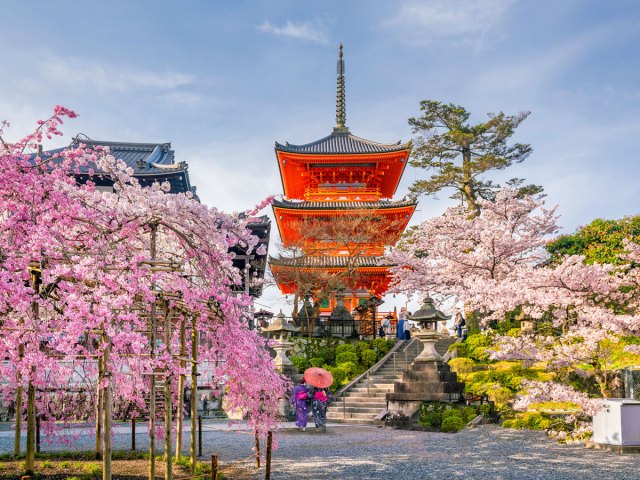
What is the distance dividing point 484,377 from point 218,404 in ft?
30.1

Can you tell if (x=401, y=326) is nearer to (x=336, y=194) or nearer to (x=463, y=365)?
(x=463, y=365)

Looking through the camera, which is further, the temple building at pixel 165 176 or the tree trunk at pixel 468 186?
the tree trunk at pixel 468 186

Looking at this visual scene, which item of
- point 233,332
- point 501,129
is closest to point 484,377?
point 233,332

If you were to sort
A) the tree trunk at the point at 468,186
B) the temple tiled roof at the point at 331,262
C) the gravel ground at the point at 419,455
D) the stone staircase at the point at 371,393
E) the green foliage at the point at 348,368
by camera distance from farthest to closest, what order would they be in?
1. the tree trunk at the point at 468,186
2. the temple tiled roof at the point at 331,262
3. the green foliage at the point at 348,368
4. the stone staircase at the point at 371,393
5. the gravel ground at the point at 419,455

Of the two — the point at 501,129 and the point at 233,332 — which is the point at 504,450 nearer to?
the point at 233,332

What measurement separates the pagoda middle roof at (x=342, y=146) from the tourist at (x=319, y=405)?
19.8 metres

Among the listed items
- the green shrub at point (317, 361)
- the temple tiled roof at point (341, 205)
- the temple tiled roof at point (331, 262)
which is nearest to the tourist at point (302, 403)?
the green shrub at point (317, 361)

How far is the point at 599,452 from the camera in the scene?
1196cm

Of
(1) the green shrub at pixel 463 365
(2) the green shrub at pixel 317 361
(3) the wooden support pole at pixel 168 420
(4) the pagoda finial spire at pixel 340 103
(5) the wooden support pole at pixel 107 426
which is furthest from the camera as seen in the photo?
(4) the pagoda finial spire at pixel 340 103

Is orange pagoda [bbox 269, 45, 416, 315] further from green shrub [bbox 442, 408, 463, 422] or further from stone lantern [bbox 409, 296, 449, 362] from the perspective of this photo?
green shrub [bbox 442, 408, 463, 422]

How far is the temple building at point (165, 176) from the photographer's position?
88.0ft

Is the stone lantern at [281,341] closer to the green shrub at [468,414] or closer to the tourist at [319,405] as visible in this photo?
the tourist at [319,405]

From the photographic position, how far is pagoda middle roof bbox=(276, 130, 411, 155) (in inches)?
1362

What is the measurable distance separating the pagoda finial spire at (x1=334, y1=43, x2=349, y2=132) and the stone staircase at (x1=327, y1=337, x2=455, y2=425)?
19.4 m
